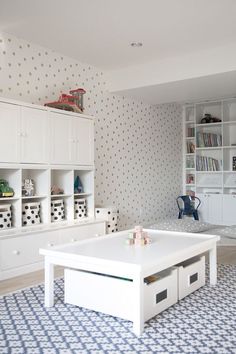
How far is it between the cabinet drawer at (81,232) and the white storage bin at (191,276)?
1.40 meters

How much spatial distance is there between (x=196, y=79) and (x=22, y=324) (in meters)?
3.52

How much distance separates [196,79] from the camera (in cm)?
472

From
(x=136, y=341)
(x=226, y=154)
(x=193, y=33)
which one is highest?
(x=193, y=33)

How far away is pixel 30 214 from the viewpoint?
152 inches

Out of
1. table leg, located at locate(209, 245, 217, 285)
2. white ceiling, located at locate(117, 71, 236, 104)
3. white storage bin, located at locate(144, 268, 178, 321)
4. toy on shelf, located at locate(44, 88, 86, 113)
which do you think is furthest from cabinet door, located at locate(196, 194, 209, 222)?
white storage bin, located at locate(144, 268, 178, 321)

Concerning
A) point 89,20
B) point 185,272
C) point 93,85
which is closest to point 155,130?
point 93,85

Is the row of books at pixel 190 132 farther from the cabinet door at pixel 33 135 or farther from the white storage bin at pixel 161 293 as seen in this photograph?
the white storage bin at pixel 161 293

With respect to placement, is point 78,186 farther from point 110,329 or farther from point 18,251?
point 110,329

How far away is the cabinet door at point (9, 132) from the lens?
11.6 feet

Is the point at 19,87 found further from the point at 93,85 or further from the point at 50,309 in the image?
the point at 50,309

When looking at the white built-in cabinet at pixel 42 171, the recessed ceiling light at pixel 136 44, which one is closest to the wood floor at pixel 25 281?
the white built-in cabinet at pixel 42 171

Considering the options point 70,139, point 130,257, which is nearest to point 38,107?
point 70,139

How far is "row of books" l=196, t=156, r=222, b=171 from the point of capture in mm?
6910

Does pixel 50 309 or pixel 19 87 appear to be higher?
pixel 19 87
